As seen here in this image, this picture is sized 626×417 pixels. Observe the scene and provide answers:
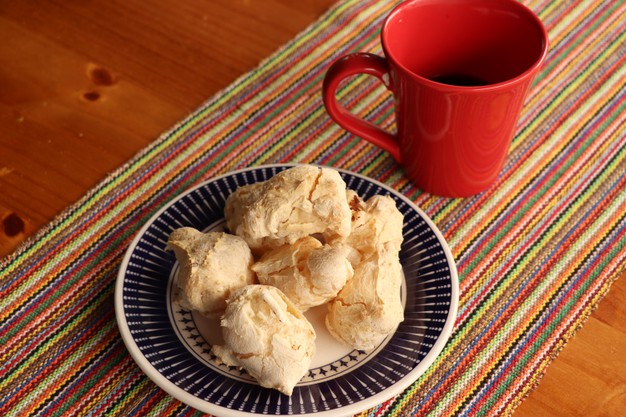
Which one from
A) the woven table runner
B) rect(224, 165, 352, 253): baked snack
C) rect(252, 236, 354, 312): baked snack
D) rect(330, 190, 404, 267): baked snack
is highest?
rect(224, 165, 352, 253): baked snack

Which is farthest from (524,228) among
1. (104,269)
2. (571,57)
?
(104,269)

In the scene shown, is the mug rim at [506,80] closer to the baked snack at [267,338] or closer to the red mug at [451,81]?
the red mug at [451,81]

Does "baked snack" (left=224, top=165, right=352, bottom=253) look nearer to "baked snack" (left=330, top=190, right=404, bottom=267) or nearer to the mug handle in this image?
"baked snack" (left=330, top=190, right=404, bottom=267)

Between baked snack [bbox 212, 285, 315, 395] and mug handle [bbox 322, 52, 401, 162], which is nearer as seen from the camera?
baked snack [bbox 212, 285, 315, 395]

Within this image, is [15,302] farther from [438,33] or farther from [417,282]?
[438,33]

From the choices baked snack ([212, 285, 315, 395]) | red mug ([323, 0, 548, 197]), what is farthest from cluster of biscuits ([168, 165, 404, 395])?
red mug ([323, 0, 548, 197])

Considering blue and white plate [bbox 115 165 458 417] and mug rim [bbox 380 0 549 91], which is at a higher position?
mug rim [bbox 380 0 549 91]

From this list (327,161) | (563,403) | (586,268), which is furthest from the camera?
(327,161)

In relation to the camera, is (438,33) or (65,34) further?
(65,34)
